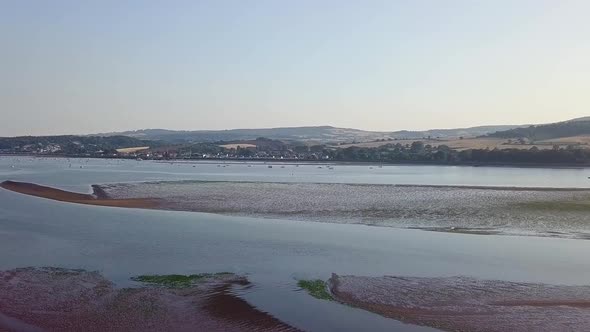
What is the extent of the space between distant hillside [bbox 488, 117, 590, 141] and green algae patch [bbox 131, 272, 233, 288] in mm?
139444

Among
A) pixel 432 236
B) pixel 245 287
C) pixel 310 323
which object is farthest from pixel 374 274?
pixel 432 236

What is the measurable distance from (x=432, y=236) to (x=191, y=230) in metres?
10.4

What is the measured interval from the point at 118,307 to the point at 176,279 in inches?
115

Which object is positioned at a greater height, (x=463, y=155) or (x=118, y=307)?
(x=118, y=307)

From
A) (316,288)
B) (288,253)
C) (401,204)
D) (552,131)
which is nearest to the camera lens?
(316,288)

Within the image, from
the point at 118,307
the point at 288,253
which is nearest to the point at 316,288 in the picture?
the point at 118,307

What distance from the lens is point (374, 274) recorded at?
18250 mm

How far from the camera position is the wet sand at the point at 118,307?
13.2 meters

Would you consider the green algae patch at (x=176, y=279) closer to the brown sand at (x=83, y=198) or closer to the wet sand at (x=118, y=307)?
the wet sand at (x=118, y=307)

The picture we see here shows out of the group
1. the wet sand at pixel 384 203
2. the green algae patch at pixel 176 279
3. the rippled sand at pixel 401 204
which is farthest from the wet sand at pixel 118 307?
the rippled sand at pixel 401 204

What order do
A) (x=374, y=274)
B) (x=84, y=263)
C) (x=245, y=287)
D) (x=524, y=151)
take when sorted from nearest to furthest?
(x=245, y=287), (x=374, y=274), (x=84, y=263), (x=524, y=151)

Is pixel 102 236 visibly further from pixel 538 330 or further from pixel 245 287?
pixel 538 330

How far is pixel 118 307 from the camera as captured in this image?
14.6 metres

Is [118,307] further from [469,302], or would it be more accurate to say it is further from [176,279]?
[469,302]
